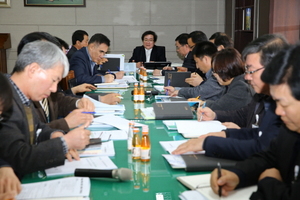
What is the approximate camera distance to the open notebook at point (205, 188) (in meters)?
1.49

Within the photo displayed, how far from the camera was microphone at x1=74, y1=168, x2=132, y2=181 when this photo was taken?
1662 millimetres

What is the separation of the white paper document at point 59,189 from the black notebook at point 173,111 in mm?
1357

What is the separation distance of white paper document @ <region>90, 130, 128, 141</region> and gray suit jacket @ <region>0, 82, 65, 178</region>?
0.53 metres

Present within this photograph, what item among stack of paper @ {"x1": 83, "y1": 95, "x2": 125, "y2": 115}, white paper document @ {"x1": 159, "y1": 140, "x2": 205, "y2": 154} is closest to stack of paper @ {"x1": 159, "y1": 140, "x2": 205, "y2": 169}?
white paper document @ {"x1": 159, "y1": 140, "x2": 205, "y2": 154}

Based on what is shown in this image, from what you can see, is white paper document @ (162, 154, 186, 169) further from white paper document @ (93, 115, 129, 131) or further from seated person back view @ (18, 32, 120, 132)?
seated person back view @ (18, 32, 120, 132)

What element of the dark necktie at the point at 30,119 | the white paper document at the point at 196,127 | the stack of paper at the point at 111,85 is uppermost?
the dark necktie at the point at 30,119

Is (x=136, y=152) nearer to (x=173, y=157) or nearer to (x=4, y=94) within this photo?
(x=173, y=157)

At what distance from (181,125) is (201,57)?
76.3 inches

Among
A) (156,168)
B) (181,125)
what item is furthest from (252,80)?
(156,168)

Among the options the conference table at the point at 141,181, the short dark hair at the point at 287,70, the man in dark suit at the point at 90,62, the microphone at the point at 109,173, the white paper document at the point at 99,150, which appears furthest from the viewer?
the man in dark suit at the point at 90,62

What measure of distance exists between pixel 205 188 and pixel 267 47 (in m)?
1.00

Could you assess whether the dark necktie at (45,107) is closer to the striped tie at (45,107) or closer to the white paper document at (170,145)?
the striped tie at (45,107)

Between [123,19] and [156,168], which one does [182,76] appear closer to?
[156,168]

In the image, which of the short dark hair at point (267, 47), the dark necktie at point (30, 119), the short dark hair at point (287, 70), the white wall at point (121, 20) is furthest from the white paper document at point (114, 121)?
the white wall at point (121, 20)
